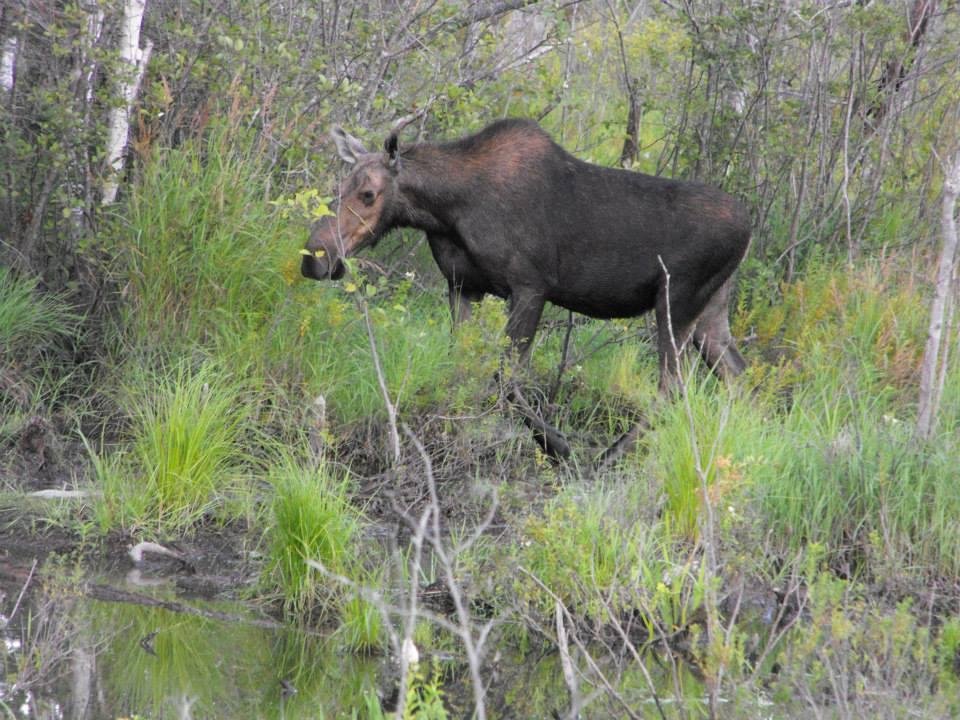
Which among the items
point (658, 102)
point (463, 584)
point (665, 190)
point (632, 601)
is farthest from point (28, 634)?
point (658, 102)

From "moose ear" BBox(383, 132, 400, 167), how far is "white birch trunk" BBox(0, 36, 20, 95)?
7.89ft

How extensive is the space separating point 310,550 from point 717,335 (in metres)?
3.90

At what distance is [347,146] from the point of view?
8.47m

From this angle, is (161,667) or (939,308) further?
(939,308)

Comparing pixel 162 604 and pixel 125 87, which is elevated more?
pixel 125 87

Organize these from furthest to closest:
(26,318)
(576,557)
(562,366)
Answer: (562,366) < (26,318) < (576,557)

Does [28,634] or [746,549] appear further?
[746,549]

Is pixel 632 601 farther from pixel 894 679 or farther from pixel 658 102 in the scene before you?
pixel 658 102

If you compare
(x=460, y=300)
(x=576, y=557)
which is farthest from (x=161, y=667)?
(x=460, y=300)

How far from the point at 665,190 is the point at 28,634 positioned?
4.90 m

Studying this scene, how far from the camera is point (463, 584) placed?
617cm

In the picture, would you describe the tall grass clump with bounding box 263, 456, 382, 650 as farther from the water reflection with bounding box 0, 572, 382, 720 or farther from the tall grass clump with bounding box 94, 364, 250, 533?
A: the tall grass clump with bounding box 94, 364, 250, 533

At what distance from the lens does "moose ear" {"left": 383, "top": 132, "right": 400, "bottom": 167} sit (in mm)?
8297

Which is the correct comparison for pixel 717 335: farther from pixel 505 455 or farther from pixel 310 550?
pixel 310 550
